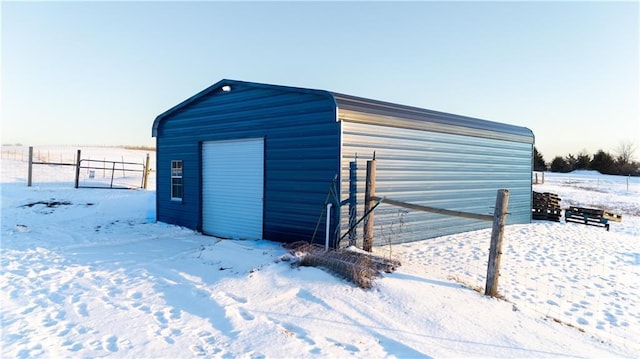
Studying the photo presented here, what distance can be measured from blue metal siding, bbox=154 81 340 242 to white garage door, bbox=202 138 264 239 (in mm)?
232

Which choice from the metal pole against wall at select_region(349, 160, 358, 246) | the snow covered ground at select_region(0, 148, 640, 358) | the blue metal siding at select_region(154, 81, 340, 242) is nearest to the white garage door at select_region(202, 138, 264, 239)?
the blue metal siding at select_region(154, 81, 340, 242)

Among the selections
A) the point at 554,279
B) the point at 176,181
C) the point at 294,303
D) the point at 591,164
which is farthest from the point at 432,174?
the point at 591,164

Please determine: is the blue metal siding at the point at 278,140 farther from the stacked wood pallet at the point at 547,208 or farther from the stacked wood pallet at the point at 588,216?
the stacked wood pallet at the point at 588,216

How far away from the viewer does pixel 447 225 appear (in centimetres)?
1007

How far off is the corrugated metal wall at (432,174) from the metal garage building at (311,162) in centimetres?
3

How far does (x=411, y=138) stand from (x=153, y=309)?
6.59 m

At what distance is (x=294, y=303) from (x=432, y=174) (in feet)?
19.8

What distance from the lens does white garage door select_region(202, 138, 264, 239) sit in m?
9.20

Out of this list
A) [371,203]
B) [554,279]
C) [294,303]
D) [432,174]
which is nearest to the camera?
[294,303]

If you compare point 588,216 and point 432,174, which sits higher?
point 432,174

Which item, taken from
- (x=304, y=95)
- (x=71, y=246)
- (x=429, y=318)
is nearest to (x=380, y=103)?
(x=304, y=95)

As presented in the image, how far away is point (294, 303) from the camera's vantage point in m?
4.74

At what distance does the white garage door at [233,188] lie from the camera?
920 cm

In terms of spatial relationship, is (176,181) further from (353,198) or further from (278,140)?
(353,198)
